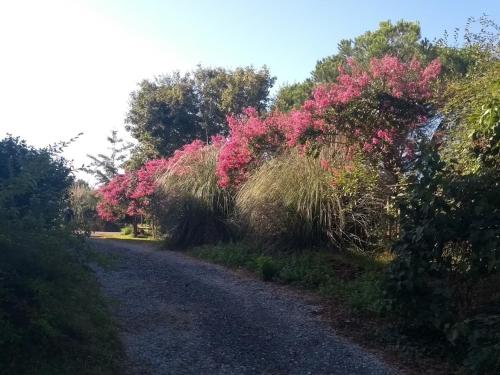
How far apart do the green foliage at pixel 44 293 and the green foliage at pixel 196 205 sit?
39.1 ft

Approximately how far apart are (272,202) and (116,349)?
821 centimetres

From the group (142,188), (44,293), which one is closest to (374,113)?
(44,293)

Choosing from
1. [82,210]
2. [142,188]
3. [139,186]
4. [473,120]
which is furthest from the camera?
[139,186]

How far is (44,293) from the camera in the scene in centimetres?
507

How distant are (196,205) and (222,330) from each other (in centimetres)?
1102

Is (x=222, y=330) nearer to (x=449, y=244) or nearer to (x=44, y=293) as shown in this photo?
(x=449, y=244)

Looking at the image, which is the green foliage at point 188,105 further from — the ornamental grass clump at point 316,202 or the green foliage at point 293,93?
the ornamental grass clump at point 316,202

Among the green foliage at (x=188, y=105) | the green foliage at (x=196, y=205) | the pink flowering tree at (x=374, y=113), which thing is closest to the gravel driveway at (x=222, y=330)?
the pink flowering tree at (x=374, y=113)

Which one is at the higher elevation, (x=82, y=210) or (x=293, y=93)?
(x=293, y=93)

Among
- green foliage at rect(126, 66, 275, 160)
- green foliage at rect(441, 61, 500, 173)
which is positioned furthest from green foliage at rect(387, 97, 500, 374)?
green foliage at rect(126, 66, 275, 160)

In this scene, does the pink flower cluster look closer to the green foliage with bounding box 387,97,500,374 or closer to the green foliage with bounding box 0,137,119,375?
the green foliage with bounding box 387,97,500,374

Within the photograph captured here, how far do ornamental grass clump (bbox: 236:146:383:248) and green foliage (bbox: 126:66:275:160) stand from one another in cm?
1770

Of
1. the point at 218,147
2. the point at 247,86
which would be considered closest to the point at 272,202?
the point at 218,147

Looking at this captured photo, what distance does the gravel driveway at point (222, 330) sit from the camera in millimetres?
6676
